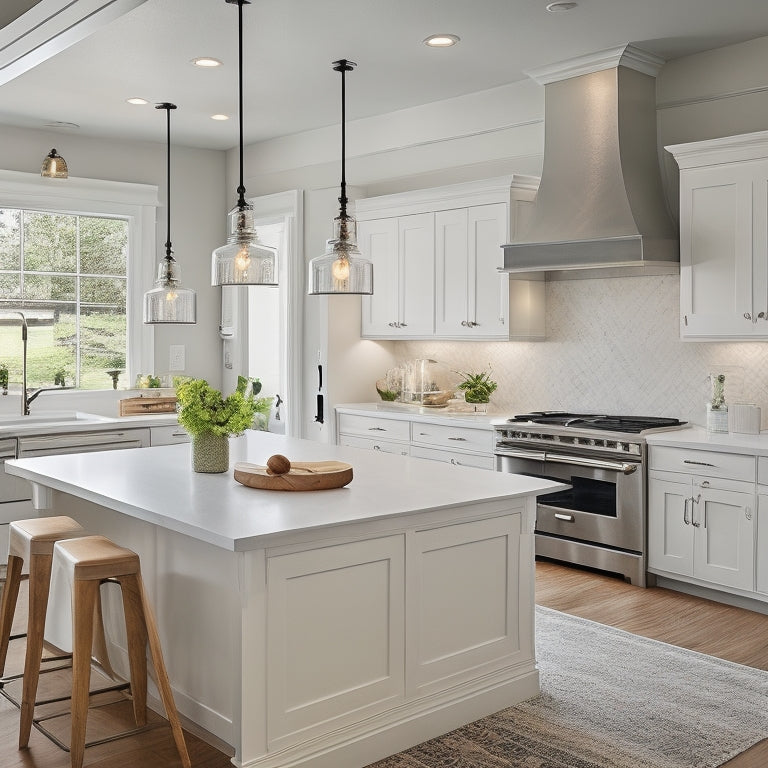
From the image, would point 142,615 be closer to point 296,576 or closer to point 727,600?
point 296,576

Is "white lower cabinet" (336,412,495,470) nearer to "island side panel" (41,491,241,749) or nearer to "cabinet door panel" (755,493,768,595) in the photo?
"cabinet door panel" (755,493,768,595)

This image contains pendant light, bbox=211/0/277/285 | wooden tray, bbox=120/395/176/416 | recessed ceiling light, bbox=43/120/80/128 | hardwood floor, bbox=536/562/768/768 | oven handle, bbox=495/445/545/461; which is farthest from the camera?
recessed ceiling light, bbox=43/120/80/128

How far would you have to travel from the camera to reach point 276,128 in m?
6.64

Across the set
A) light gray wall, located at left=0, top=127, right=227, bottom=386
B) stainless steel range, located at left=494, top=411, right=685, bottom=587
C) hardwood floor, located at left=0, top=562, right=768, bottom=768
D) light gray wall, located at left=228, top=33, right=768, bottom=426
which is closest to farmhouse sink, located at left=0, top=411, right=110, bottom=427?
light gray wall, located at left=0, top=127, right=227, bottom=386

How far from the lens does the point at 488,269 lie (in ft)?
18.4

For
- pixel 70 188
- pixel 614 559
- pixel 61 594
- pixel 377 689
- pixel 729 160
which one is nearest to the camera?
pixel 377 689

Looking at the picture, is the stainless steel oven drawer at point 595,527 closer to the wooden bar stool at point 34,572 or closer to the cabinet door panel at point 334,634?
the cabinet door panel at point 334,634

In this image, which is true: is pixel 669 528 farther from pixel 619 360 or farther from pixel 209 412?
pixel 209 412

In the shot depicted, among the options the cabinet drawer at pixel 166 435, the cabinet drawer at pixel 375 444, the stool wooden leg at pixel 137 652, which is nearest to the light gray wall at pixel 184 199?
the cabinet drawer at pixel 166 435

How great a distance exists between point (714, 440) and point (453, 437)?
169 cm

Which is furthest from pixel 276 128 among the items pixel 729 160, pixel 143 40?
pixel 729 160

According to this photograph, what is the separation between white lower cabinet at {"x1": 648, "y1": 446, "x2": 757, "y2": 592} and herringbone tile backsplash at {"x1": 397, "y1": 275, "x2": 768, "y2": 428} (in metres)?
0.59

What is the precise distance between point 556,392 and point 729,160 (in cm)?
187

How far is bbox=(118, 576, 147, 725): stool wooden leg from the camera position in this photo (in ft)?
9.99
